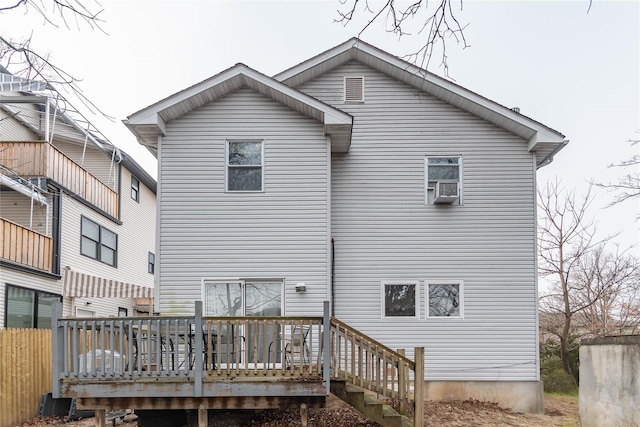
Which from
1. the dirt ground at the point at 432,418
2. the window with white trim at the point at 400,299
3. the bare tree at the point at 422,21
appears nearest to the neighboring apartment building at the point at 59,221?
the dirt ground at the point at 432,418

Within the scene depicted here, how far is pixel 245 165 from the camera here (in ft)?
40.0

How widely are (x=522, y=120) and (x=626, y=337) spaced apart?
5.82 meters

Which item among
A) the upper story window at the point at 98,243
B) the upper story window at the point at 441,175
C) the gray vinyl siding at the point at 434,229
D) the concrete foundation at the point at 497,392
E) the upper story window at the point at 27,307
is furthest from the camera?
the upper story window at the point at 98,243

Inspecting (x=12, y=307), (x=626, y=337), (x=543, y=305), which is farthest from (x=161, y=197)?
(x=543, y=305)

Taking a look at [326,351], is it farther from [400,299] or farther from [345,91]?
[345,91]

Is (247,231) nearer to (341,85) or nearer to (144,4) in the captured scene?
(341,85)

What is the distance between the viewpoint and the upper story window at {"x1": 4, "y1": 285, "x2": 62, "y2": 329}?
1470cm

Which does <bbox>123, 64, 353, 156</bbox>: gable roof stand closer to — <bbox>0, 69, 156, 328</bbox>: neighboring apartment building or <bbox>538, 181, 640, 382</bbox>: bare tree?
<bbox>0, 69, 156, 328</bbox>: neighboring apartment building

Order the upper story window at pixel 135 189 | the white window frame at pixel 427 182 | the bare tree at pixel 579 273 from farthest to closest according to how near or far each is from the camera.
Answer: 1. the upper story window at pixel 135 189
2. the bare tree at pixel 579 273
3. the white window frame at pixel 427 182

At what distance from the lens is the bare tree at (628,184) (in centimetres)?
1489

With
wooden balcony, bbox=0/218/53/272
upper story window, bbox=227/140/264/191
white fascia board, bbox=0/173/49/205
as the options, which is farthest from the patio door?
wooden balcony, bbox=0/218/53/272

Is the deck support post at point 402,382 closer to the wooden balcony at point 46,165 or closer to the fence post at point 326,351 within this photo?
the fence post at point 326,351

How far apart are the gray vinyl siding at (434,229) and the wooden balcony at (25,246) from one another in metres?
7.94

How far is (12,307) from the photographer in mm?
14789
